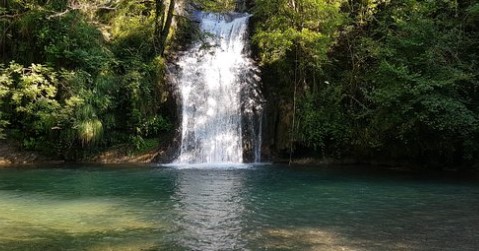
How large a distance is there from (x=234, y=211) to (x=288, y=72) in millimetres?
10771

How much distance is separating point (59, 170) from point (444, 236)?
12.4 m

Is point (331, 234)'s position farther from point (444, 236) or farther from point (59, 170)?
point (59, 170)

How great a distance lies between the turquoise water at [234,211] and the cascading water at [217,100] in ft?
10.2

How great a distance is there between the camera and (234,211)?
33.2ft

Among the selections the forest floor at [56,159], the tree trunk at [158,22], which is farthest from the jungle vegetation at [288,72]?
the forest floor at [56,159]

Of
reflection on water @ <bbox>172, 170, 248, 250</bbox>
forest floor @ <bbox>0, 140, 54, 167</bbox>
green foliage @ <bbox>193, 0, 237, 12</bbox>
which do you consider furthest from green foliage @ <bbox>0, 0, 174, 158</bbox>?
reflection on water @ <bbox>172, 170, 248, 250</bbox>

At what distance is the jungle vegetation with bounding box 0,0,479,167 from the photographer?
16156 millimetres

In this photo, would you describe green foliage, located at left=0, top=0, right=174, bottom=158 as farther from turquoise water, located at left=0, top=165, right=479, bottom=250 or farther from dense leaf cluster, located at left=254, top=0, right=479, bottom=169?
dense leaf cluster, located at left=254, top=0, right=479, bottom=169

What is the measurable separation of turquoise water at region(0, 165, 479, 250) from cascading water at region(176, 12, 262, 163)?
312 cm

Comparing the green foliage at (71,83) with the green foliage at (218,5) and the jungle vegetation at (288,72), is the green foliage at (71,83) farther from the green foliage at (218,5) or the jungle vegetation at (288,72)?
the green foliage at (218,5)

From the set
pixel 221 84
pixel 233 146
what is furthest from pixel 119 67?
pixel 233 146

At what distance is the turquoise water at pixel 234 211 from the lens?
7824 mm

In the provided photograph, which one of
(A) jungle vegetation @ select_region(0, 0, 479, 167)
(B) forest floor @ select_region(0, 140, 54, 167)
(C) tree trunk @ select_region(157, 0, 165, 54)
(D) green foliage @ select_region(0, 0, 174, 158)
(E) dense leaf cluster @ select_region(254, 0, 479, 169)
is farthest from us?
(C) tree trunk @ select_region(157, 0, 165, 54)

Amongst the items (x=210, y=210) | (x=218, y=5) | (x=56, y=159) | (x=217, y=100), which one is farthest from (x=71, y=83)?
(x=210, y=210)
